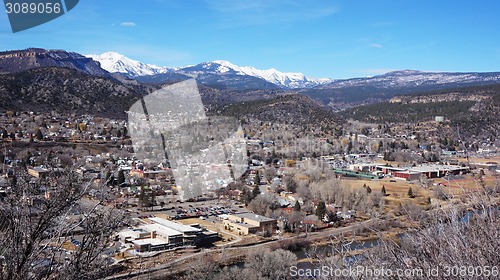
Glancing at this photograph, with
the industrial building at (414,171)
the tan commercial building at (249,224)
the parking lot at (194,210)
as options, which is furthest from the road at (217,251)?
the industrial building at (414,171)

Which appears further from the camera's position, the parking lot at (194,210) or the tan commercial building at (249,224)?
the parking lot at (194,210)

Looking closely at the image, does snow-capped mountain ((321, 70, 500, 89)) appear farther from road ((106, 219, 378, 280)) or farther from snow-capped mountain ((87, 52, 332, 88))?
road ((106, 219, 378, 280))

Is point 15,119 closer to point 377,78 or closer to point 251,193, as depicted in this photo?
point 251,193

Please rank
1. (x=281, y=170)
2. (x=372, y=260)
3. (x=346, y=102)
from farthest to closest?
(x=346, y=102) < (x=281, y=170) < (x=372, y=260)

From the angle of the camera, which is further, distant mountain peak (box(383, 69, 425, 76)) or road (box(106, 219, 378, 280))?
distant mountain peak (box(383, 69, 425, 76))

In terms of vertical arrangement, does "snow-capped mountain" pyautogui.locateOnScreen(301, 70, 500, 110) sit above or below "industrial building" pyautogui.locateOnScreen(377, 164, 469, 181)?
above

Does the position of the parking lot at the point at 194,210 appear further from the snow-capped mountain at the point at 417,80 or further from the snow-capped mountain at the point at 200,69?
the snow-capped mountain at the point at 200,69

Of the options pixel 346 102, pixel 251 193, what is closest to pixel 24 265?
pixel 251 193

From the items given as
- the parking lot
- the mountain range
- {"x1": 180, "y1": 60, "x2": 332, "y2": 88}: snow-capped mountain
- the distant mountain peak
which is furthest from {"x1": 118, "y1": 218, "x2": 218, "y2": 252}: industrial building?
{"x1": 180, "y1": 60, "x2": 332, "y2": 88}: snow-capped mountain
